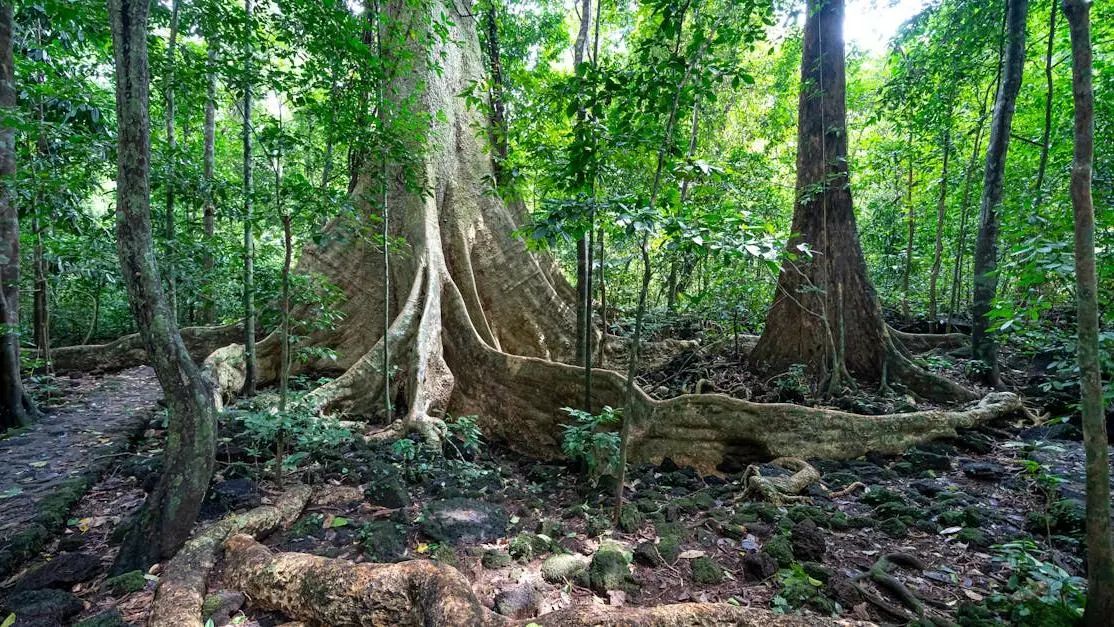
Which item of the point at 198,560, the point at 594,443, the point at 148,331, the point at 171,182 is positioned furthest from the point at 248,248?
the point at 594,443

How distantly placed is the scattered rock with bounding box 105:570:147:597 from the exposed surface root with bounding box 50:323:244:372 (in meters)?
6.28

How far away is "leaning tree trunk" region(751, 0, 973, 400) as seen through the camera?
6992 millimetres

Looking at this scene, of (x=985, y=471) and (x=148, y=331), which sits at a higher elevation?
(x=148, y=331)

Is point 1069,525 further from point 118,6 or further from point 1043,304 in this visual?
point 118,6

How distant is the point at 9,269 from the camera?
234 inches

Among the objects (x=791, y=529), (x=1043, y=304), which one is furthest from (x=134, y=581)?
(x=1043, y=304)

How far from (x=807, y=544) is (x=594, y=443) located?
66.1 inches

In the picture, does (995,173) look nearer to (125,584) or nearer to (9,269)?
(125,584)

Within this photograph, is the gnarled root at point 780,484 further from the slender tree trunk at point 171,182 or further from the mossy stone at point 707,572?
the slender tree trunk at point 171,182

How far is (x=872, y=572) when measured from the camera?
9.93 ft

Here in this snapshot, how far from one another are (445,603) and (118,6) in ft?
12.0

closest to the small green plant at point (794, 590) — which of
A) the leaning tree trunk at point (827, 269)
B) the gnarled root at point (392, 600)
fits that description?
the gnarled root at point (392, 600)

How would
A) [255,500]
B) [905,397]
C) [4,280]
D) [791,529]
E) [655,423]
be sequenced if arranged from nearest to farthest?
1. [791,529]
2. [255,500]
3. [655,423]
4. [4,280]
5. [905,397]

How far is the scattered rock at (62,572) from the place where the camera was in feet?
9.59
